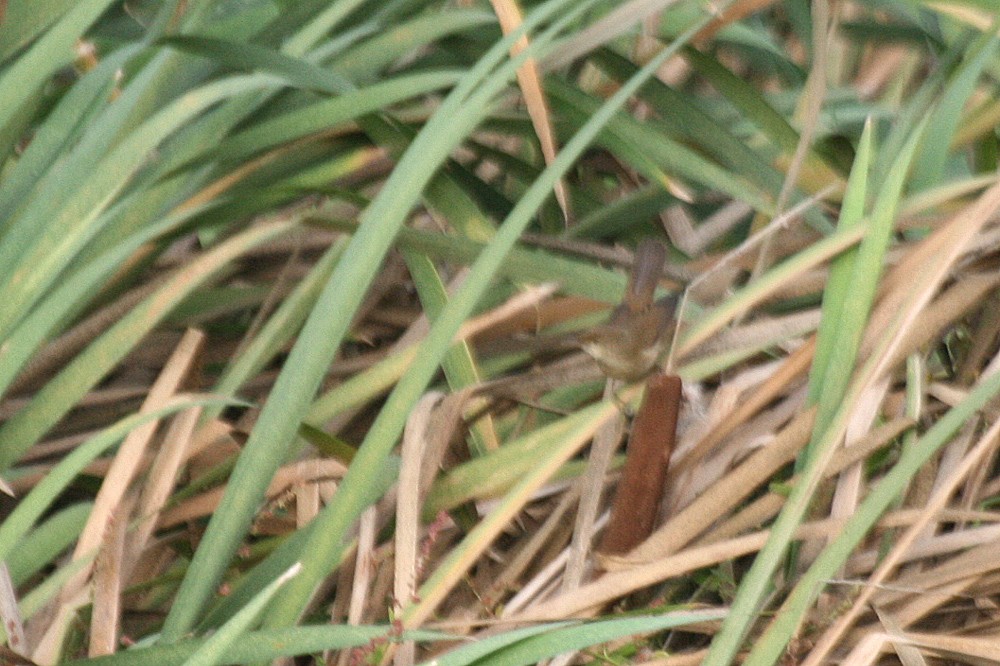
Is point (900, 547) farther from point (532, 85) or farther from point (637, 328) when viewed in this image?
point (532, 85)

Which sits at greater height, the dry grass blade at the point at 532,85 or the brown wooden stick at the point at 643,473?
the dry grass blade at the point at 532,85

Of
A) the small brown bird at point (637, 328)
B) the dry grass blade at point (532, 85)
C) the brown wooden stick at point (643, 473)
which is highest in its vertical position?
the dry grass blade at point (532, 85)

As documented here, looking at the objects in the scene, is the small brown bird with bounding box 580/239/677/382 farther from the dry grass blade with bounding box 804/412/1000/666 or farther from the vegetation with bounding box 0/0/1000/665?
the dry grass blade with bounding box 804/412/1000/666

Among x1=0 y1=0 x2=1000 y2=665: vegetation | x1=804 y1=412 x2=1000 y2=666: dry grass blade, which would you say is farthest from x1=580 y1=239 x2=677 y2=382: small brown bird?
x1=804 y1=412 x2=1000 y2=666: dry grass blade

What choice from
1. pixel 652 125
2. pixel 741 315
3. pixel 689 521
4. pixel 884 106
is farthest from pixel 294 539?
pixel 884 106

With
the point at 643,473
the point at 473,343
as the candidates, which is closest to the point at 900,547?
the point at 643,473

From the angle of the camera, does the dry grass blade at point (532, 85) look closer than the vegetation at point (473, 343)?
No

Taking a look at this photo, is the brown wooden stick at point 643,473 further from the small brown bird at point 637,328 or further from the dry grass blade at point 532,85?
the dry grass blade at point 532,85

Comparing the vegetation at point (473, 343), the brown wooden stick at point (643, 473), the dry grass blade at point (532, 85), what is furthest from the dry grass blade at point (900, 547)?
the dry grass blade at point (532, 85)
